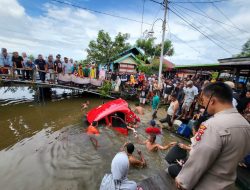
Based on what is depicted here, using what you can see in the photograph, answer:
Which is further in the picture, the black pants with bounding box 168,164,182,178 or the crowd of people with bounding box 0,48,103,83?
the crowd of people with bounding box 0,48,103,83

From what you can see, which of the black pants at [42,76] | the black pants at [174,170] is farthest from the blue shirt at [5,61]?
the black pants at [174,170]

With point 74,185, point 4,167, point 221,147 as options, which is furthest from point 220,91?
point 4,167

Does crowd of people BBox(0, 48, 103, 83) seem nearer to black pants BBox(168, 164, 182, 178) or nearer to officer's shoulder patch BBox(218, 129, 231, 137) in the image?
black pants BBox(168, 164, 182, 178)

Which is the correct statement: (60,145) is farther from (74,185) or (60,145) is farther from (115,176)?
(115,176)

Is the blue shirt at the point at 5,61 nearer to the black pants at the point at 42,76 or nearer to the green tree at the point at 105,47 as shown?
the black pants at the point at 42,76

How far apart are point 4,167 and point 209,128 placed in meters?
5.92

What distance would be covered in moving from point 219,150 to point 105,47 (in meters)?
23.6

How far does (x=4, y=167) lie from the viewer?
5324 millimetres

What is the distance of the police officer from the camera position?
5.18 ft

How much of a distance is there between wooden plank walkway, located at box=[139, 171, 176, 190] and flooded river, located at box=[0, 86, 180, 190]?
1.58 meters

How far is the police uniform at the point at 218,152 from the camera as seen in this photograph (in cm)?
158

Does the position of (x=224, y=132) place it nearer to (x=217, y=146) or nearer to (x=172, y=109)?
(x=217, y=146)

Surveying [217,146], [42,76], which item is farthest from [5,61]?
[217,146]

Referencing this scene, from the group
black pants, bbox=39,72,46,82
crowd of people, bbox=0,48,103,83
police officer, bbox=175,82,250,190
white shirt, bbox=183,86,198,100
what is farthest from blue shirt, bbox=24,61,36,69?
police officer, bbox=175,82,250,190
